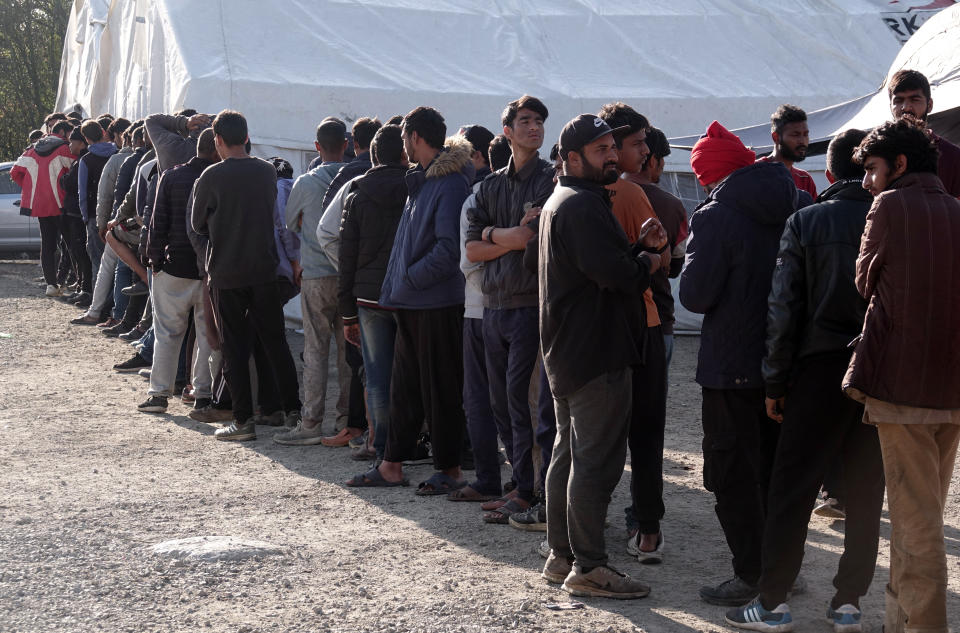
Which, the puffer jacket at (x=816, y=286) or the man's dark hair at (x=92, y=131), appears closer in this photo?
the puffer jacket at (x=816, y=286)

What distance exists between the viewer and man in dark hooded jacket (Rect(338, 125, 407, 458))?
6.95m

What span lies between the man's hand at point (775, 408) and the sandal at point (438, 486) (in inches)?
101

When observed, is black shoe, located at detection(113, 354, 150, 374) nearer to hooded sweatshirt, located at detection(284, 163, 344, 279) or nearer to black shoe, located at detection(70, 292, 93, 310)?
hooded sweatshirt, located at detection(284, 163, 344, 279)

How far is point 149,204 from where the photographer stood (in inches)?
368

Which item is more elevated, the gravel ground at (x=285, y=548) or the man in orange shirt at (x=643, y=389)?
the man in orange shirt at (x=643, y=389)

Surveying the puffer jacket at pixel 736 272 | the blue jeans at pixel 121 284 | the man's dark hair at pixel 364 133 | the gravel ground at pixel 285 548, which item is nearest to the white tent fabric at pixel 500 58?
the blue jeans at pixel 121 284

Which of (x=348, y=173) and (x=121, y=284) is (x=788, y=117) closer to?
(x=348, y=173)

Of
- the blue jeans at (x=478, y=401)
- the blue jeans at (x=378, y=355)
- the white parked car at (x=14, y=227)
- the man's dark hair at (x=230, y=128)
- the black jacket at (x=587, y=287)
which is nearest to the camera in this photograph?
the black jacket at (x=587, y=287)

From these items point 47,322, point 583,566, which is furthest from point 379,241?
point 47,322

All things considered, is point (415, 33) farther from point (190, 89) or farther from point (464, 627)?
point (464, 627)

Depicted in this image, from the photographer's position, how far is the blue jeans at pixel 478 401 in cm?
614

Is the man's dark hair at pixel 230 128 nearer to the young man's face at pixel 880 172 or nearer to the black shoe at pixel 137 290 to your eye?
the black shoe at pixel 137 290

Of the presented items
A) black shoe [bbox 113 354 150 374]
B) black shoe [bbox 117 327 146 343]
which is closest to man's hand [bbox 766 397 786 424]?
black shoe [bbox 113 354 150 374]

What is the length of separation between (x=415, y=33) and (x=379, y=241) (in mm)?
8398
